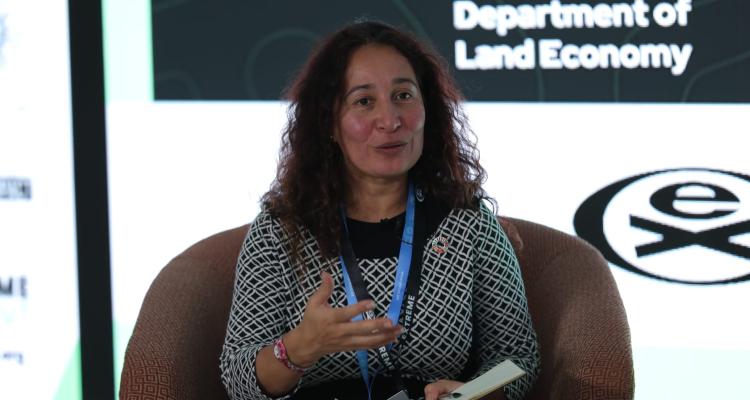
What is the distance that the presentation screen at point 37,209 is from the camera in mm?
4141

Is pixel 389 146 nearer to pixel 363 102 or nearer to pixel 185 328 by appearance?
pixel 363 102

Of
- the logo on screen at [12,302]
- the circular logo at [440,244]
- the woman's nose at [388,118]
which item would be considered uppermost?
the woman's nose at [388,118]

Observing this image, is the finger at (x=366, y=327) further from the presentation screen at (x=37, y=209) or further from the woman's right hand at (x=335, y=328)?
the presentation screen at (x=37, y=209)

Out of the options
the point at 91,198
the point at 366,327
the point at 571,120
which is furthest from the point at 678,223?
the point at 91,198

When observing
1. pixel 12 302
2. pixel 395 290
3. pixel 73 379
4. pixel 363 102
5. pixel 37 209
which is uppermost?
pixel 363 102

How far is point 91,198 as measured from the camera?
4172 mm

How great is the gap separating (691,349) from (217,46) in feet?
6.88

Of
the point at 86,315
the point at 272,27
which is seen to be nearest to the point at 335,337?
the point at 272,27

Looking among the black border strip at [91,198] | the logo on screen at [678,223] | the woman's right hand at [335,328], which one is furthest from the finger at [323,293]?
the black border strip at [91,198]

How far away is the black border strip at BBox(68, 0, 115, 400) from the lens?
4098 millimetres

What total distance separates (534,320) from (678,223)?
1106 millimetres

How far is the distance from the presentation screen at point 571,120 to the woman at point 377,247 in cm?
124

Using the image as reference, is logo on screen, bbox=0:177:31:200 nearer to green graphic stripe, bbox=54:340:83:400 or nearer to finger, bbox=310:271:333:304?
green graphic stripe, bbox=54:340:83:400

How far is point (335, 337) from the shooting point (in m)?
2.14
